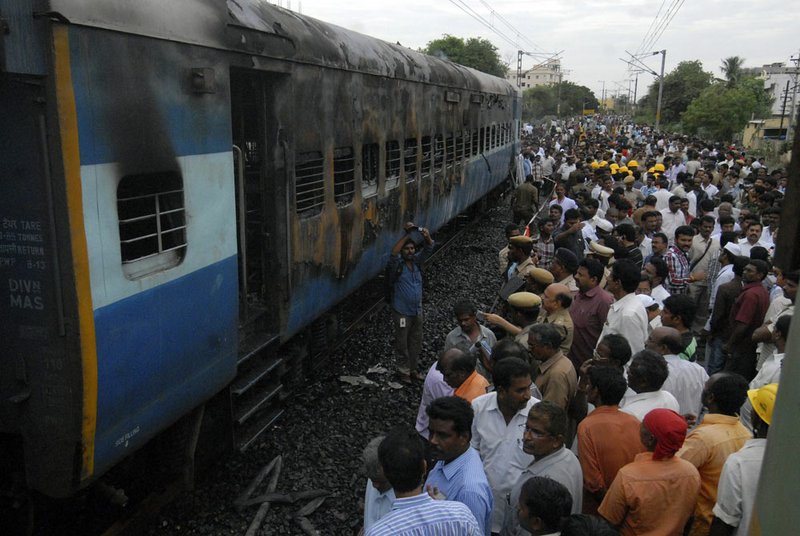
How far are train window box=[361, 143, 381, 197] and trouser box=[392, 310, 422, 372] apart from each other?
1.46 metres

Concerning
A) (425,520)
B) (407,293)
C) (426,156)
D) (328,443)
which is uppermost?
(426,156)

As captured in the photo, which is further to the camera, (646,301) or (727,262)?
(727,262)

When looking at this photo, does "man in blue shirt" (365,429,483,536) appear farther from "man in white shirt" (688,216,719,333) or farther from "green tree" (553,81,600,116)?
"green tree" (553,81,600,116)

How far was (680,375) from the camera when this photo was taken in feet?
14.4

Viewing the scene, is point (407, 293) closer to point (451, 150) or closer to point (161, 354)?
point (161, 354)

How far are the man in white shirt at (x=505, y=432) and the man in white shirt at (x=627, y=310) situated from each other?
65.7 inches

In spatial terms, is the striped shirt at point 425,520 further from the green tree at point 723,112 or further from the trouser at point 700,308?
the green tree at point 723,112

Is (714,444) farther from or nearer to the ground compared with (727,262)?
nearer to the ground

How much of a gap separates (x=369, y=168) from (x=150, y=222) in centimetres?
412

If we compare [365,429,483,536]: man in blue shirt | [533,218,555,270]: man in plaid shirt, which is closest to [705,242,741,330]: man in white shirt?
[533,218,555,270]: man in plaid shirt

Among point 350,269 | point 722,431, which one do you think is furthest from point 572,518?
point 350,269

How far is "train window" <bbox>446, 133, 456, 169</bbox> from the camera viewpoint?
454 inches

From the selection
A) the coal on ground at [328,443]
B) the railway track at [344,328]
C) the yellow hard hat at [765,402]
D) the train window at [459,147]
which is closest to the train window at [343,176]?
the railway track at [344,328]

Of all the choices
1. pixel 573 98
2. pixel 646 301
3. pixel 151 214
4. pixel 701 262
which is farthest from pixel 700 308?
pixel 573 98
